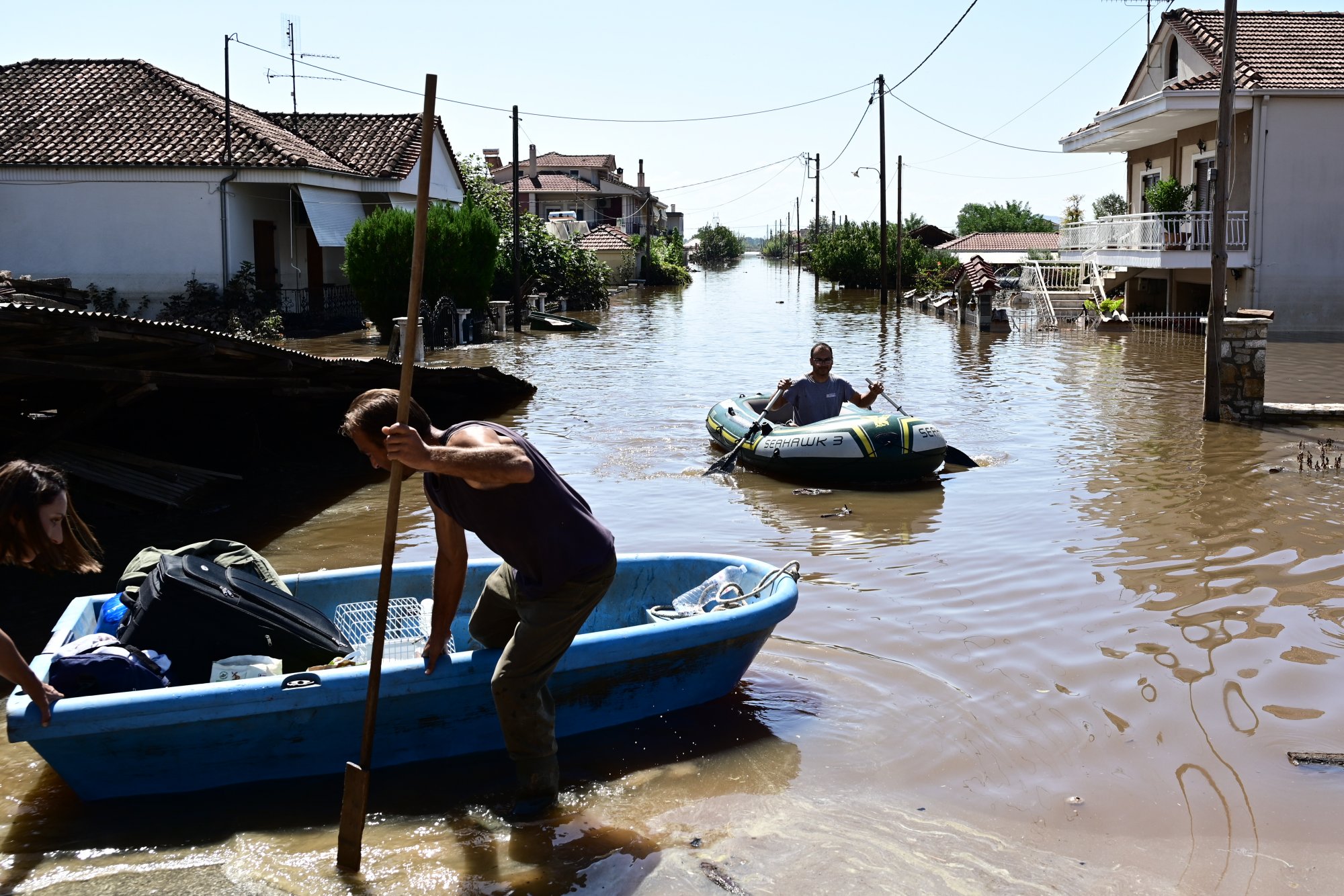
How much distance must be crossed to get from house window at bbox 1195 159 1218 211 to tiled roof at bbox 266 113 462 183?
18.5 m

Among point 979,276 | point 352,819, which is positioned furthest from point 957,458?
point 979,276

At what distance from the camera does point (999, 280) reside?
4131cm

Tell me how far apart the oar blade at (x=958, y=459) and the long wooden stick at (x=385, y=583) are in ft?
28.7

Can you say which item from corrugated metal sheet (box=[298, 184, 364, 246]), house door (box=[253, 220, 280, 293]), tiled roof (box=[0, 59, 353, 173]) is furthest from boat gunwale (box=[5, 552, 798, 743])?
house door (box=[253, 220, 280, 293])

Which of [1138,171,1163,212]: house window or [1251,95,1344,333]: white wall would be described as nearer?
[1251,95,1344,333]: white wall

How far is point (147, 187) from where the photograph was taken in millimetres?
25875

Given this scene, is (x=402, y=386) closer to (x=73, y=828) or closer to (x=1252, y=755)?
(x=73, y=828)

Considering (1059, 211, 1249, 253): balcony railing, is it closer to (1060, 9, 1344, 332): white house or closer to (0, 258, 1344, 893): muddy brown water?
(1060, 9, 1344, 332): white house

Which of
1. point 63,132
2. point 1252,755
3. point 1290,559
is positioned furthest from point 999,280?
point 1252,755

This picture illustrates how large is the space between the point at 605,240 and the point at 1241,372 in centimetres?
4494

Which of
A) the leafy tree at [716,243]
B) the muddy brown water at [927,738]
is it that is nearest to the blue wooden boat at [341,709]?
the muddy brown water at [927,738]

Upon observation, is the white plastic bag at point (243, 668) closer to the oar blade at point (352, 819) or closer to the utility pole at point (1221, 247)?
the oar blade at point (352, 819)

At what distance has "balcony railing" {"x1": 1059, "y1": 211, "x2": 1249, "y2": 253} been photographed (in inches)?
987

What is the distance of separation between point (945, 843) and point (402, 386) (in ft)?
8.71
